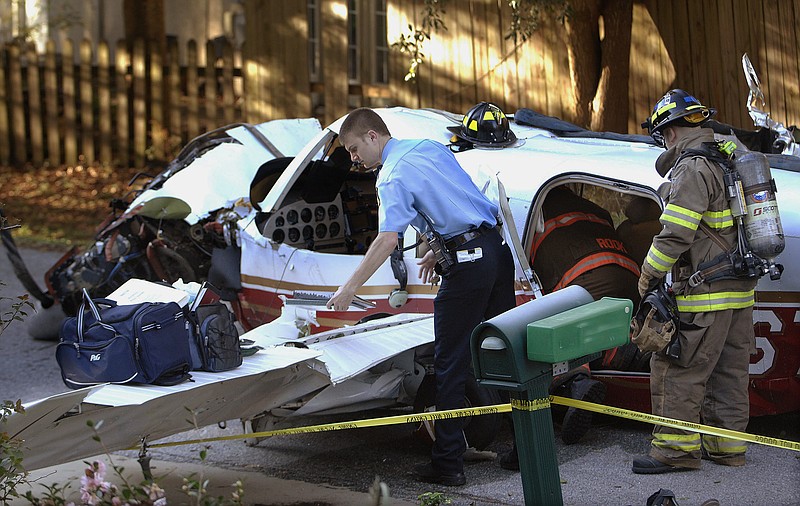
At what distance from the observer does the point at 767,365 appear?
536 cm

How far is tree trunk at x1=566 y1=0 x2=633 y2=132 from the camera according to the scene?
9.48 meters

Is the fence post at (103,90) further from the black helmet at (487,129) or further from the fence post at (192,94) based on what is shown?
the black helmet at (487,129)

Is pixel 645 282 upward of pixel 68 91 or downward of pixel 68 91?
downward

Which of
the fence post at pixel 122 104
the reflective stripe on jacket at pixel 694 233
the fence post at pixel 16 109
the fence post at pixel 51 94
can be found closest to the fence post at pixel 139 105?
the fence post at pixel 122 104

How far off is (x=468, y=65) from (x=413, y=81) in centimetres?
77

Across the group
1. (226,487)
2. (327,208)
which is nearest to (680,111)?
(226,487)

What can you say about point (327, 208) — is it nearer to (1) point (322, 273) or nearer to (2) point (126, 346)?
(1) point (322, 273)

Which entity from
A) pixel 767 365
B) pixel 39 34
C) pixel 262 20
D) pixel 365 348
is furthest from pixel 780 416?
pixel 39 34

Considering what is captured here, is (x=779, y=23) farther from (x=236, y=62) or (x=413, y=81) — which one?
(x=236, y=62)

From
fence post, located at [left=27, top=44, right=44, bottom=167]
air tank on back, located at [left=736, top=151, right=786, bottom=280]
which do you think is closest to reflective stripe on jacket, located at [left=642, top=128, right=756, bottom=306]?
air tank on back, located at [left=736, top=151, right=786, bottom=280]

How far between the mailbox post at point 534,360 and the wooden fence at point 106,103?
12.0 metres

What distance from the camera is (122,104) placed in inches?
606

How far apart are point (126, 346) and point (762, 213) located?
3018mm

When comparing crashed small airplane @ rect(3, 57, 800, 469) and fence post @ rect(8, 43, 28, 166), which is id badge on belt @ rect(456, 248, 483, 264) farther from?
fence post @ rect(8, 43, 28, 166)
